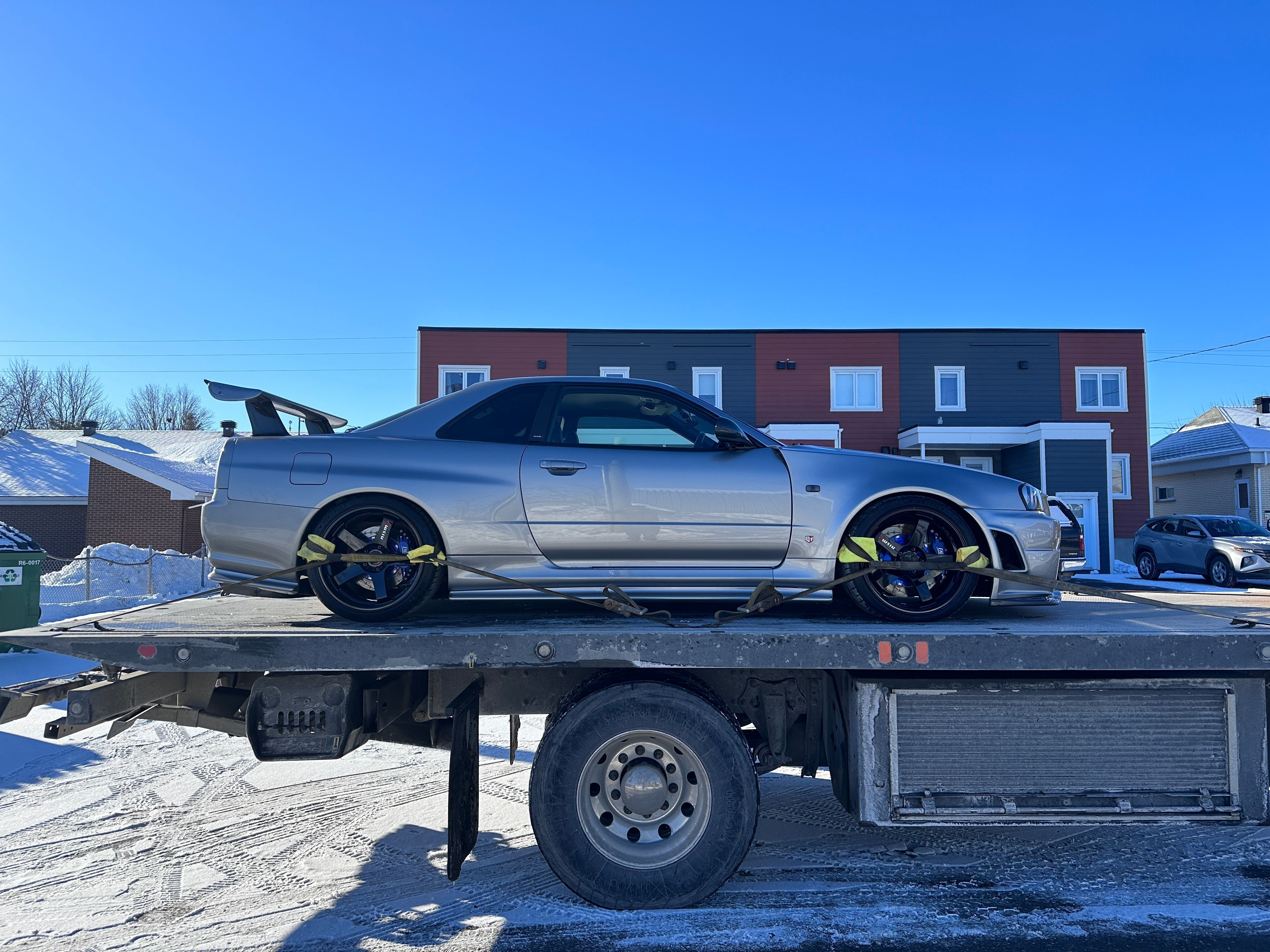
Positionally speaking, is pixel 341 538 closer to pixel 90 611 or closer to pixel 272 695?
pixel 272 695

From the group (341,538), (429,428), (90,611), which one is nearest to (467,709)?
(341,538)

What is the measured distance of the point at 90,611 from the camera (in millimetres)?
12219

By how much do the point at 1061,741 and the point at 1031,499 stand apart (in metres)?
1.30

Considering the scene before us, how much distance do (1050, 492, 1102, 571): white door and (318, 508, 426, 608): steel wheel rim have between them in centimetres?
2091

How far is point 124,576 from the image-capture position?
55.1ft

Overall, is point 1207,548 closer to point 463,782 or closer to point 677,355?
point 677,355

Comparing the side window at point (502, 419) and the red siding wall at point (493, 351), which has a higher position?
the red siding wall at point (493, 351)

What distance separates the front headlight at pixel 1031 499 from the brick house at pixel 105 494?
823 inches

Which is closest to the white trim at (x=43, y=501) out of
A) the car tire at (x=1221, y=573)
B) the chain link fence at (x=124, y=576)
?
the chain link fence at (x=124, y=576)

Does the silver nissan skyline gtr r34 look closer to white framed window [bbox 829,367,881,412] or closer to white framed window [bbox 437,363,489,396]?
white framed window [bbox 437,363,489,396]

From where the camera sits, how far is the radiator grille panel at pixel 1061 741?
3369 millimetres

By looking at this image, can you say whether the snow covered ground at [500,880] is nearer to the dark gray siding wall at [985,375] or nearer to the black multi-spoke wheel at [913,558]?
the black multi-spoke wheel at [913,558]

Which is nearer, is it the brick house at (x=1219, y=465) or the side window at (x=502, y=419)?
the side window at (x=502, y=419)

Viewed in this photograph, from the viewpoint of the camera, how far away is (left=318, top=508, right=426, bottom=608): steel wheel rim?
3873 millimetres
